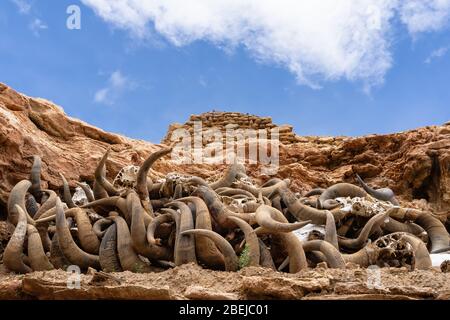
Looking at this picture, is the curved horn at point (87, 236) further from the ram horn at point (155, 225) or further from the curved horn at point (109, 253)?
the ram horn at point (155, 225)

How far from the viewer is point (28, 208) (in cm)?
808

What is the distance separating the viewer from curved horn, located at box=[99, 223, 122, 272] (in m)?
6.26

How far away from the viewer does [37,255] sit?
21.4 feet

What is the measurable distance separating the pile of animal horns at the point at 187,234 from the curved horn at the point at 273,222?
11 millimetres

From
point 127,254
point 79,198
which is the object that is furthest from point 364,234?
point 79,198

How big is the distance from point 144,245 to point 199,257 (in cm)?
74

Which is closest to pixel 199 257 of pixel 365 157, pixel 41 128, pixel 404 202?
pixel 41 128

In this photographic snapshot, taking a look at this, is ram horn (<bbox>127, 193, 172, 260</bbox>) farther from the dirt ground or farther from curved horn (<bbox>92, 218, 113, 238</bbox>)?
the dirt ground

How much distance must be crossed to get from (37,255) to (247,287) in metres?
3.31

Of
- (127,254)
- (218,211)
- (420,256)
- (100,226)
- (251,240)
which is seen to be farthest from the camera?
(100,226)

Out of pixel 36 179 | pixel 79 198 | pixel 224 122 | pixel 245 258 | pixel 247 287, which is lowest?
pixel 247 287

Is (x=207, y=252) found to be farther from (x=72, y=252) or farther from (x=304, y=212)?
(x=304, y=212)

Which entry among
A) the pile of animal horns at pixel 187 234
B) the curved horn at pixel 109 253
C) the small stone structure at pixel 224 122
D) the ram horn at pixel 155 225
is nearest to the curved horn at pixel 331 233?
the pile of animal horns at pixel 187 234
